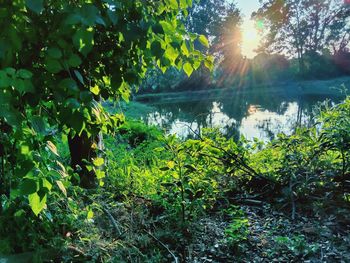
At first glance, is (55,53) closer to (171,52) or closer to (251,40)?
(171,52)

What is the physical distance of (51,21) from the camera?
1.15 metres

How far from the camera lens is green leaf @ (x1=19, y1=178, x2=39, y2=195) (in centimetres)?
111

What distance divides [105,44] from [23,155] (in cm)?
57

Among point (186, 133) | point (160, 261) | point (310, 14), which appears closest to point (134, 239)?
point (160, 261)

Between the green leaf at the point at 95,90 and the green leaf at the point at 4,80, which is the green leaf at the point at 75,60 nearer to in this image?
the green leaf at the point at 4,80

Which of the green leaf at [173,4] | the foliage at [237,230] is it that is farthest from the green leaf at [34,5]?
the foliage at [237,230]

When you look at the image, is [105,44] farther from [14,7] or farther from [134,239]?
[134,239]

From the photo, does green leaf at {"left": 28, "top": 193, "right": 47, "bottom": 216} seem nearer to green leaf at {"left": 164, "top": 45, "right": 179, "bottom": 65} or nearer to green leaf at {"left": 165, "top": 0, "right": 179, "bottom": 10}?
green leaf at {"left": 164, "top": 45, "right": 179, "bottom": 65}

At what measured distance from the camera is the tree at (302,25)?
34375mm

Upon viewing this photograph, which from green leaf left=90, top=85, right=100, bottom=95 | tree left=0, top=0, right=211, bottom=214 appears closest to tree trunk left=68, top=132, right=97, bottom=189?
green leaf left=90, top=85, right=100, bottom=95

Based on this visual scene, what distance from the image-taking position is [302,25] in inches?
1396

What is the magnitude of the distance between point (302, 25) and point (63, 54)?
38837mm

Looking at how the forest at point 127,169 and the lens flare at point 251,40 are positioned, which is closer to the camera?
the forest at point 127,169

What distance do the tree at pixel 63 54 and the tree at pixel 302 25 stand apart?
112 feet
